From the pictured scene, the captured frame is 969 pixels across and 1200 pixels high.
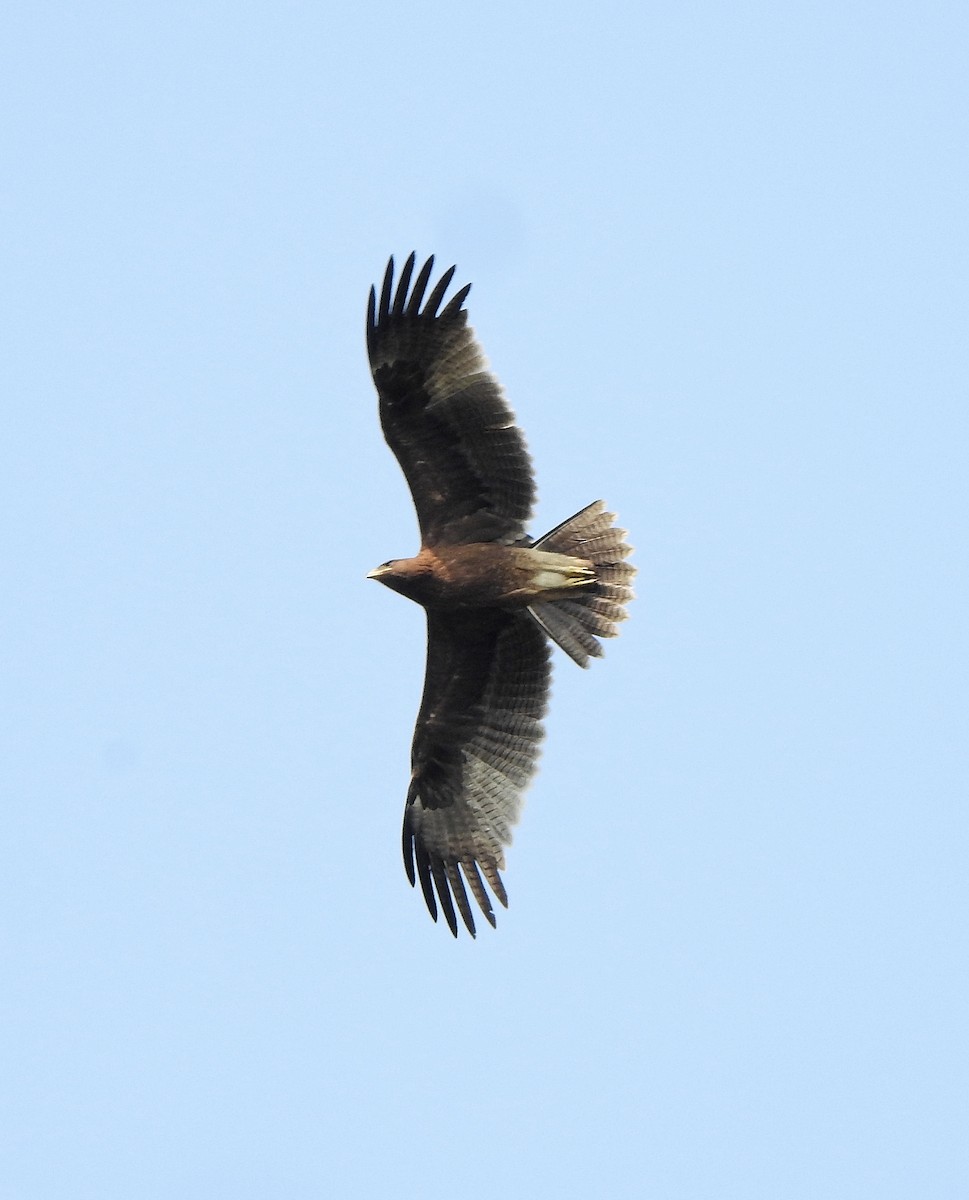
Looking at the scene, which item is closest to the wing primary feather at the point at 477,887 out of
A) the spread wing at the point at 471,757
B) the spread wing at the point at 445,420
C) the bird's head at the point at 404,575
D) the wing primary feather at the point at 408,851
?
the spread wing at the point at 471,757

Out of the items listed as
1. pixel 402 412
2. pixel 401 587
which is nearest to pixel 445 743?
pixel 401 587

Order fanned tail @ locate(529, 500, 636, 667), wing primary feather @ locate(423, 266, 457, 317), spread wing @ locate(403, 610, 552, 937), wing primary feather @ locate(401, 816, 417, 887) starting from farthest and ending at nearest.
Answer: wing primary feather @ locate(401, 816, 417, 887) < spread wing @ locate(403, 610, 552, 937) < fanned tail @ locate(529, 500, 636, 667) < wing primary feather @ locate(423, 266, 457, 317)

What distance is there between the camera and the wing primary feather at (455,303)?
1191 centimetres

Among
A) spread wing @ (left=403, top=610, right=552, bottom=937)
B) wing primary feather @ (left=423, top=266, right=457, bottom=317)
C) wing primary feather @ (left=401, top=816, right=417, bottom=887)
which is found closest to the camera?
wing primary feather @ (left=423, top=266, right=457, bottom=317)

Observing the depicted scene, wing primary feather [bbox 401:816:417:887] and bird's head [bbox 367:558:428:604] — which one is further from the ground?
bird's head [bbox 367:558:428:604]

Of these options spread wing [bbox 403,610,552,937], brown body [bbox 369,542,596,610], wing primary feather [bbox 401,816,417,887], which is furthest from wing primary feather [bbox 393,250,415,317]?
wing primary feather [bbox 401,816,417,887]

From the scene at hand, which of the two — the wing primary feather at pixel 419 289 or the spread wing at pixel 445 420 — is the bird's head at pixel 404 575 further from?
the wing primary feather at pixel 419 289

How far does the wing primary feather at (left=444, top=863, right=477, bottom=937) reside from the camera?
43.2ft

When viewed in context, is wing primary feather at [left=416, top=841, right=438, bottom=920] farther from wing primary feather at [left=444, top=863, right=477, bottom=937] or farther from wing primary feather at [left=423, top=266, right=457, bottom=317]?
wing primary feather at [left=423, top=266, right=457, bottom=317]

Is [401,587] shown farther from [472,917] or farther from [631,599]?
[472,917]

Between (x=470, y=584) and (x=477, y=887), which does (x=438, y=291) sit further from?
(x=477, y=887)

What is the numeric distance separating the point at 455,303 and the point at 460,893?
3911 mm

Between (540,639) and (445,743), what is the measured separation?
995 millimetres

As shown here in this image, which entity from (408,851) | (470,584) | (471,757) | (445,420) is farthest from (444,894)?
(445,420)
